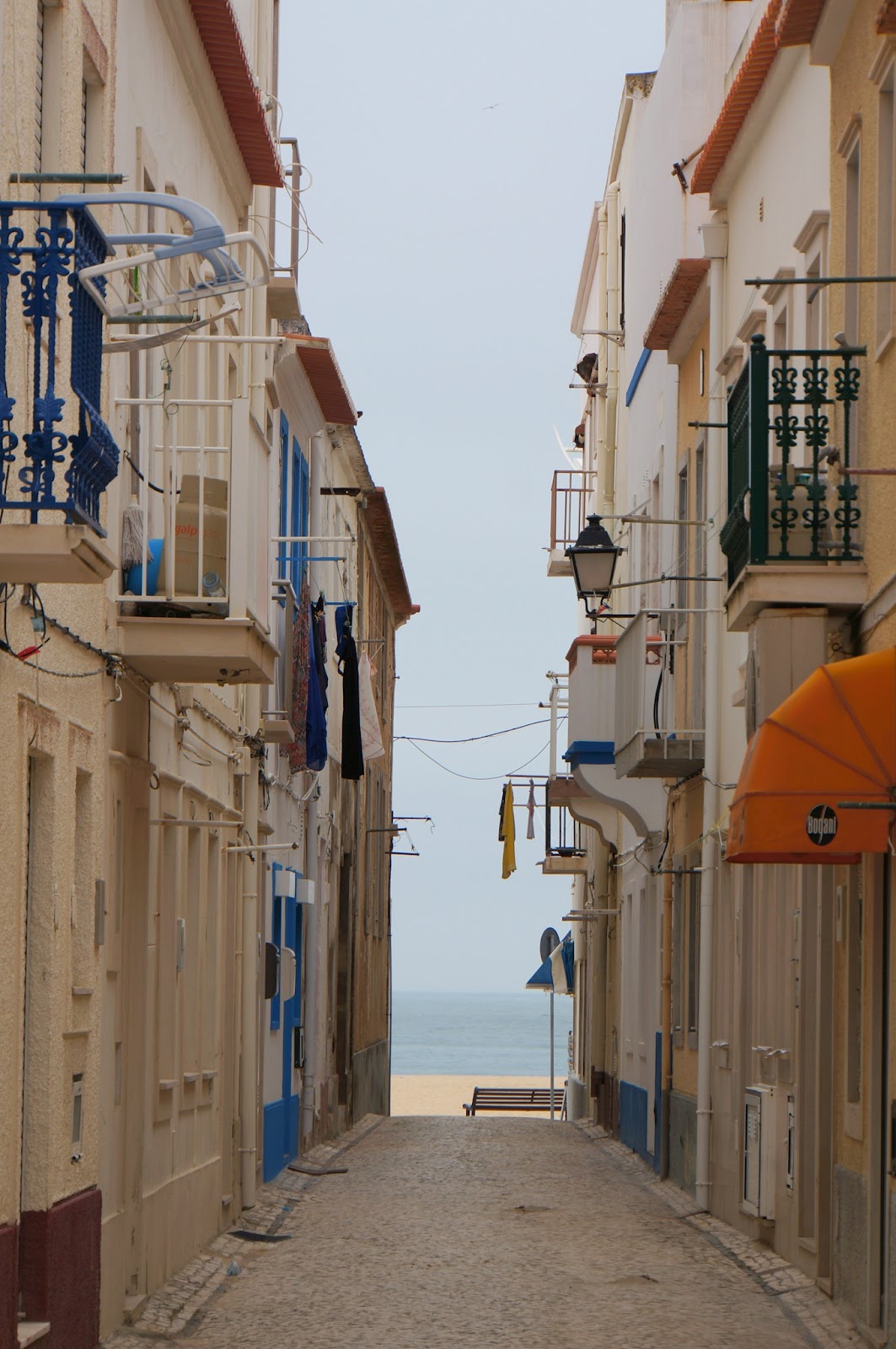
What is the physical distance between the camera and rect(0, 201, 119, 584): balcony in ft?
27.3

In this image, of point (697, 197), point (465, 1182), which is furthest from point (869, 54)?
point (465, 1182)

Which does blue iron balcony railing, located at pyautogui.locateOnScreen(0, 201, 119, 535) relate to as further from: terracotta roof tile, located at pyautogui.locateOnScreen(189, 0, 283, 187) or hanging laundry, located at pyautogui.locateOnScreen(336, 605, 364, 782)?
hanging laundry, located at pyautogui.locateOnScreen(336, 605, 364, 782)

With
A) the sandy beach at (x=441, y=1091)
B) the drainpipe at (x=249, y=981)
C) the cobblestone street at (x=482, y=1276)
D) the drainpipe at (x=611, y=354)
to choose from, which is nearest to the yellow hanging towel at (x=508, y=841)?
the drainpipe at (x=611, y=354)

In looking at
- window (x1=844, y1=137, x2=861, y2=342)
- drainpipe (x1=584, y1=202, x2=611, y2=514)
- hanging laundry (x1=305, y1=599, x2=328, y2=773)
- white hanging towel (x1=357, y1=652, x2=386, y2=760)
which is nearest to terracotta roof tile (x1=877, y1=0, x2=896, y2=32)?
window (x1=844, y1=137, x2=861, y2=342)

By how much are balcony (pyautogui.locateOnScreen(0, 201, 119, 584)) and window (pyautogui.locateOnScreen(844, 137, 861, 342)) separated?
5.28 m

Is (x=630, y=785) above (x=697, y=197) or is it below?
below

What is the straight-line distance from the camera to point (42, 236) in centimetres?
858

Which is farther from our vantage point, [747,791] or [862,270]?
[862,270]

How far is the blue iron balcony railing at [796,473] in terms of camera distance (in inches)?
478

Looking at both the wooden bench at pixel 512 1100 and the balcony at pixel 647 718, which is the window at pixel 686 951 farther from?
the wooden bench at pixel 512 1100

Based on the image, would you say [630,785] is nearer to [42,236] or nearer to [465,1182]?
[465,1182]

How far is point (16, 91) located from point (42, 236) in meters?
1.39

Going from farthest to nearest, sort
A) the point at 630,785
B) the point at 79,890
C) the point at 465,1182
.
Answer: the point at 630,785 < the point at 465,1182 < the point at 79,890

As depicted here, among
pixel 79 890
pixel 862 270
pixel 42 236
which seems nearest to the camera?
pixel 42 236
